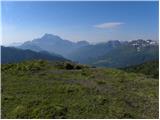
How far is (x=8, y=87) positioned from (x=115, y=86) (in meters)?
7.64

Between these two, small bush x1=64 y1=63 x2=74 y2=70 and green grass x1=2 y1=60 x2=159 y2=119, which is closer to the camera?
green grass x1=2 y1=60 x2=159 y2=119

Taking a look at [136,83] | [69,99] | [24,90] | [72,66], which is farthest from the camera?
[72,66]

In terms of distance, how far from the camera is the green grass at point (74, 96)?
15844mm

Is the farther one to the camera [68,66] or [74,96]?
[68,66]

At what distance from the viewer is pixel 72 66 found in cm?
3388

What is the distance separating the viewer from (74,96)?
63.6 ft

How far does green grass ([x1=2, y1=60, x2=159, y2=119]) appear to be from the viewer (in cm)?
1584

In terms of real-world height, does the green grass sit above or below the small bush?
below

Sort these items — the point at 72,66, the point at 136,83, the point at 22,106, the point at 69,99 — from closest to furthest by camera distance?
1. the point at 22,106
2. the point at 69,99
3. the point at 136,83
4. the point at 72,66

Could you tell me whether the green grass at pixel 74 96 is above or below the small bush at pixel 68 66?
below

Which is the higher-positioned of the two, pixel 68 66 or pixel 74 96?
pixel 68 66

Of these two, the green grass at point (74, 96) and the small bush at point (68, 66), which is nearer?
the green grass at point (74, 96)

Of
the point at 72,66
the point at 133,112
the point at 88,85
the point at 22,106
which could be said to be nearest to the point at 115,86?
the point at 88,85

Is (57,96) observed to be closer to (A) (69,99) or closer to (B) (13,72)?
(A) (69,99)
